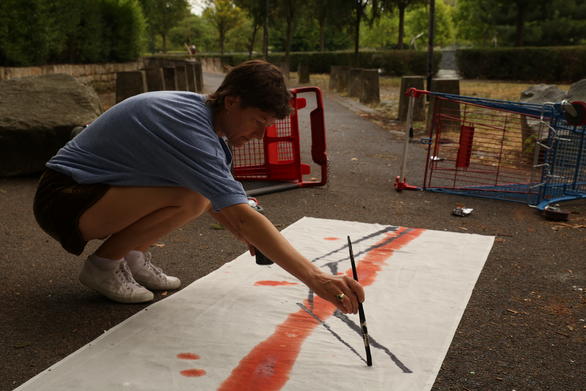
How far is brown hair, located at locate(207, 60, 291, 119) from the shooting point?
2.28 metres

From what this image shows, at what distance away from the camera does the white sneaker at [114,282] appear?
9.62 feet

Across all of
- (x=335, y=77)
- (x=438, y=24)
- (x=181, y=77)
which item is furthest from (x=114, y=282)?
(x=438, y=24)

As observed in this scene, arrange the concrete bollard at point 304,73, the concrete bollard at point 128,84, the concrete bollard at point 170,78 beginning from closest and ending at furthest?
the concrete bollard at point 128,84 → the concrete bollard at point 170,78 → the concrete bollard at point 304,73

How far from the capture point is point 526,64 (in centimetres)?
2464

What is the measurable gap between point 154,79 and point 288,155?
494cm

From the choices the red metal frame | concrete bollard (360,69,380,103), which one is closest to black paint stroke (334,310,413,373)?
the red metal frame

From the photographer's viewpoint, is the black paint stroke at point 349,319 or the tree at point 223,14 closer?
the black paint stroke at point 349,319

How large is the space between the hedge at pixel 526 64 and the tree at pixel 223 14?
24221 mm

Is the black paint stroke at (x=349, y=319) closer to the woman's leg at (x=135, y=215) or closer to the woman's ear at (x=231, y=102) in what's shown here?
the woman's leg at (x=135, y=215)

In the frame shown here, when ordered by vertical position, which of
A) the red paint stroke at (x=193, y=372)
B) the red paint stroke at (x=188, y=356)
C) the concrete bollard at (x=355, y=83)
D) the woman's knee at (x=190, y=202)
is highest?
the woman's knee at (x=190, y=202)

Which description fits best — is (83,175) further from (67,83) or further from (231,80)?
(67,83)

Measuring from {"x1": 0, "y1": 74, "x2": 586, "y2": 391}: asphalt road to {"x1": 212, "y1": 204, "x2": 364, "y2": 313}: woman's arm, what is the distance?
60cm

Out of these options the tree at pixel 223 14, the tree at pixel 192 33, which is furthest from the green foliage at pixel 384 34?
the tree at pixel 223 14

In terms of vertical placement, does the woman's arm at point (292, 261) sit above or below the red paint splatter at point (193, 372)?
above
